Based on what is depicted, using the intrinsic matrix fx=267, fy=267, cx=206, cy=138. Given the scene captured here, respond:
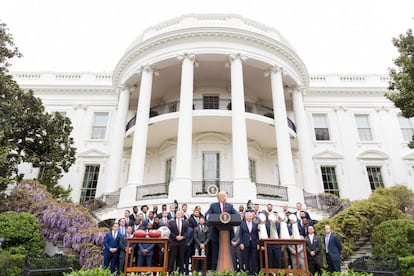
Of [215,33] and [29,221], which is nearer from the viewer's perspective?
[29,221]

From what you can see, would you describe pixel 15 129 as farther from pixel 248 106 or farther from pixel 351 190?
pixel 351 190

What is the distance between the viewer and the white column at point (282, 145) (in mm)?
12198

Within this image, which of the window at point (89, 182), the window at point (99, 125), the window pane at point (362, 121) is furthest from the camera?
the window pane at point (362, 121)

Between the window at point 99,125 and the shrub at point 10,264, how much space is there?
477 inches

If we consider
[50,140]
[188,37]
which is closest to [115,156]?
[50,140]

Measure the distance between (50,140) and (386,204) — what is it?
14.6 metres

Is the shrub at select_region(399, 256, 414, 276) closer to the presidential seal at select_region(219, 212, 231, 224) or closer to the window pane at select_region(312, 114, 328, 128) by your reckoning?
the presidential seal at select_region(219, 212, 231, 224)

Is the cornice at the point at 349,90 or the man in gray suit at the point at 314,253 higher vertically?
the cornice at the point at 349,90

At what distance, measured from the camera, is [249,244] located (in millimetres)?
5758

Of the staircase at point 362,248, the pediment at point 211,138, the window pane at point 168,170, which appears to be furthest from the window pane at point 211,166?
the staircase at point 362,248

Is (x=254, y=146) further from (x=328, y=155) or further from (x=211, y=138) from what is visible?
(x=328, y=155)

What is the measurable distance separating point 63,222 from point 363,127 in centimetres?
1963

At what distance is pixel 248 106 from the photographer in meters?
16.4

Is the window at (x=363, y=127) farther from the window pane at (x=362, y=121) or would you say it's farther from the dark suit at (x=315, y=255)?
the dark suit at (x=315, y=255)
